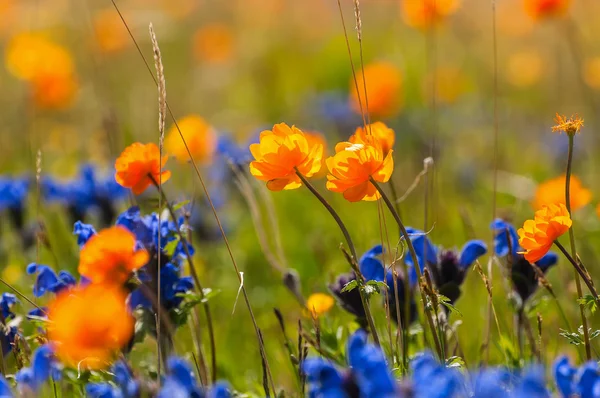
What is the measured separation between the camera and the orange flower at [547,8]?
3.27 m

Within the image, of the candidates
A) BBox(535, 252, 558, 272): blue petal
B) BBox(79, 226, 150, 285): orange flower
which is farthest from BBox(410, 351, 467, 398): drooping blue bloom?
BBox(535, 252, 558, 272): blue petal

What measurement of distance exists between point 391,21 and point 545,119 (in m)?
3.23

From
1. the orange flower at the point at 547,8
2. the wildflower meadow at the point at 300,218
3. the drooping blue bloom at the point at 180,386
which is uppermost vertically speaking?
the orange flower at the point at 547,8

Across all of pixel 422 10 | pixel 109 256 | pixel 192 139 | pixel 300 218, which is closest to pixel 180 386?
pixel 109 256

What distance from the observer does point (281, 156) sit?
4.80ft

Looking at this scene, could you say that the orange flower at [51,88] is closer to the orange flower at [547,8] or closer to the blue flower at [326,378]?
the orange flower at [547,8]

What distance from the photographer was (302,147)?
148cm

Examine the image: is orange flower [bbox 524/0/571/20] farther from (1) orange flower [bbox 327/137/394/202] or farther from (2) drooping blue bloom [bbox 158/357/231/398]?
(2) drooping blue bloom [bbox 158/357/231/398]

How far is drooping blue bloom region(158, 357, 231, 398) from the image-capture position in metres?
1.03

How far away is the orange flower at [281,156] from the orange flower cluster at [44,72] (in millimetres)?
2837

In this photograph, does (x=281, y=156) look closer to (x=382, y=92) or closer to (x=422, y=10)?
(x=422, y=10)

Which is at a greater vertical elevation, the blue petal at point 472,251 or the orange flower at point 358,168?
the orange flower at point 358,168

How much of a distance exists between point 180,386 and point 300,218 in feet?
9.40

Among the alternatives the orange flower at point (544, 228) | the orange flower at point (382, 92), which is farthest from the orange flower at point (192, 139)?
the orange flower at point (544, 228)
